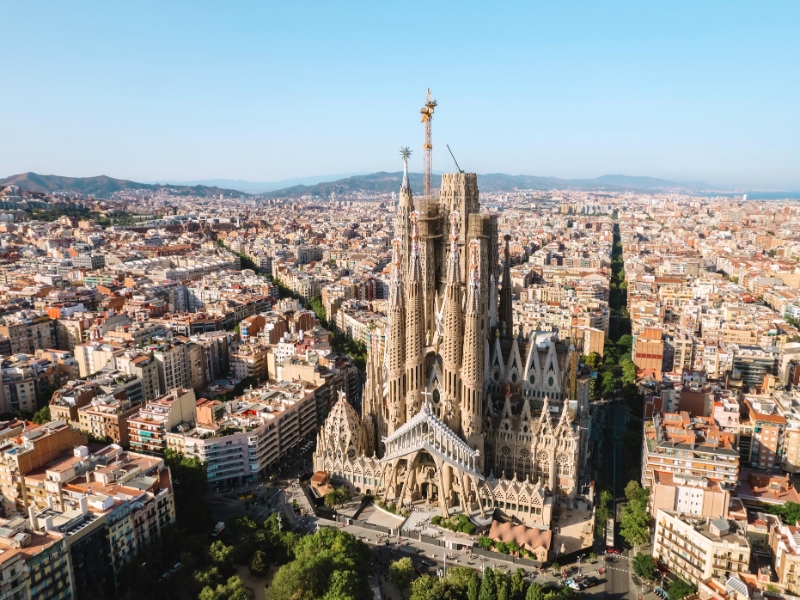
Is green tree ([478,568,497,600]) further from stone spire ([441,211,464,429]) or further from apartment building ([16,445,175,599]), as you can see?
apartment building ([16,445,175,599])

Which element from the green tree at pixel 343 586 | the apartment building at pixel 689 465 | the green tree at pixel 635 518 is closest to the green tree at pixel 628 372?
the apartment building at pixel 689 465

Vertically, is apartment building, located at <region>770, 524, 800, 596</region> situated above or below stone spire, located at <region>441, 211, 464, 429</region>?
below

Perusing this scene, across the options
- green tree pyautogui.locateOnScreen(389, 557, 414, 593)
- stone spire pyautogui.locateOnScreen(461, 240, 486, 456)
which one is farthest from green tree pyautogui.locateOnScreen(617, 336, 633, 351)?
green tree pyautogui.locateOnScreen(389, 557, 414, 593)

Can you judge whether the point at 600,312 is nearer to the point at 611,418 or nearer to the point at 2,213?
the point at 611,418

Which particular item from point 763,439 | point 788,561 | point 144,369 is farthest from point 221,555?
point 763,439

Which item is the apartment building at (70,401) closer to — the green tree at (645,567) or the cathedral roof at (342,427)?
the cathedral roof at (342,427)

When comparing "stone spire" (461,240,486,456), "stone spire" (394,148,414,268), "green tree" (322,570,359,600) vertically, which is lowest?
"green tree" (322,570,359,600)

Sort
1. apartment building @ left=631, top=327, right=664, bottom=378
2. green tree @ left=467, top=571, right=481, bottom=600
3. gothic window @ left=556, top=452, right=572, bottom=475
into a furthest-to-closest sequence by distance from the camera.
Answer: apartment building @ left=631, top=327, right=664, bottom=378, gothic window @ left=556, top=452, right=572, bottom=475, green tree @ left=467, top=571, right=481, bottom=600
